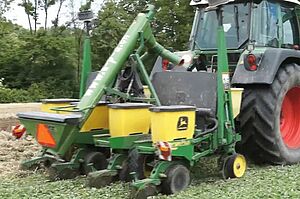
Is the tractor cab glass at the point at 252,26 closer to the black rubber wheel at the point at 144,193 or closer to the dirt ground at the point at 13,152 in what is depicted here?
the dirt ground at the point at 13,152

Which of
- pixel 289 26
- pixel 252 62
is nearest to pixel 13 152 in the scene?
pixel 252 62

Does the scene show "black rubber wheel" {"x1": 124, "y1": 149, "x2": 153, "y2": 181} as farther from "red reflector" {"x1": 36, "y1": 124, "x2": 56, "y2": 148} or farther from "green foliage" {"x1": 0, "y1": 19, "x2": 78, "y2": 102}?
"green foliage" {"x1": 0, "y1": 19, "x2": 78, "y2": 102}

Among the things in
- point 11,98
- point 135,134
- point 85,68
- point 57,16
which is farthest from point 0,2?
point 135,134

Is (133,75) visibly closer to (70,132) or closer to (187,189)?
(70,132)

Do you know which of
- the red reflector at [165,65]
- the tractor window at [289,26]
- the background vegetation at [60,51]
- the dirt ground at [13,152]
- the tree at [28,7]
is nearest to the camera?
the dirt ground at [13,152]

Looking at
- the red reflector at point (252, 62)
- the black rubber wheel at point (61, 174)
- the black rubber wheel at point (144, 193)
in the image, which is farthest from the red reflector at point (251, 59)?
the black rubber wheel at point (61, 174)

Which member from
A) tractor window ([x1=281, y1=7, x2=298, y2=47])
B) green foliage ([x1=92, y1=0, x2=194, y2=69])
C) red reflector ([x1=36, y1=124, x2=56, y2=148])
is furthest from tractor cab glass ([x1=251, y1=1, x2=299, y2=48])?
green foliage ([x1=92, y1=0, x2=194, y2=69])

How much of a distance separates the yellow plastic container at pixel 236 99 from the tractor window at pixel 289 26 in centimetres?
178

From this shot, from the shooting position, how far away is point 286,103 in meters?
7.05

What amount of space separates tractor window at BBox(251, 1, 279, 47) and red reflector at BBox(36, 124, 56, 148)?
2.89 meters

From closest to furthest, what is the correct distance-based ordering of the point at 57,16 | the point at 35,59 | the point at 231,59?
the point at 231,59 < the point at 35,59 < the point at 57,16

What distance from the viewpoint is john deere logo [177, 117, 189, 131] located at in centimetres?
514

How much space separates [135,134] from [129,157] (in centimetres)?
24

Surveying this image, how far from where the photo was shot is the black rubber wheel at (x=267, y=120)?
623cm
